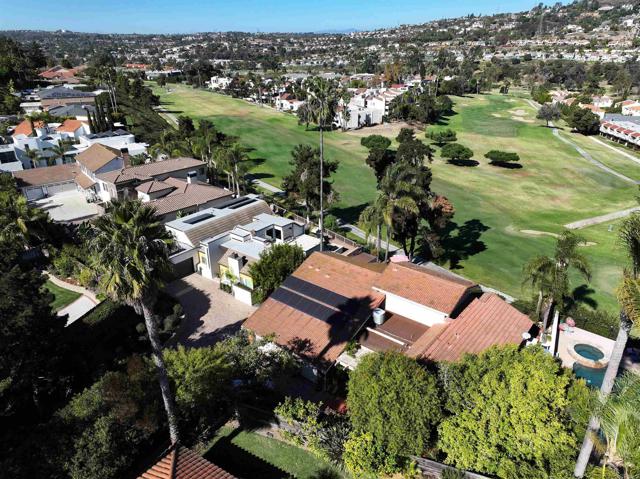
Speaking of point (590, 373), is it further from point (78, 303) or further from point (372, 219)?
point (78, 303)

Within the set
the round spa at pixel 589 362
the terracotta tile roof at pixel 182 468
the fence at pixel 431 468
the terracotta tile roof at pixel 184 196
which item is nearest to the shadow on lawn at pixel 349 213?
the terracotta tile roof at pixel 184 196

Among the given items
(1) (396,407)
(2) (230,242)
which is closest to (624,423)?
(1) (396,407)

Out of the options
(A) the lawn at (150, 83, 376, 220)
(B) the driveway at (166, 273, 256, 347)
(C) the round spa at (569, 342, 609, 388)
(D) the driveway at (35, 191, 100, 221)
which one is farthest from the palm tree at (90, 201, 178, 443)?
(A) the lawn at (150, 83, 376, 220)

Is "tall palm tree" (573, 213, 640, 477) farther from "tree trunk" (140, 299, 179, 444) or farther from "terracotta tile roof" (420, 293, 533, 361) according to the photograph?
"tree trunk" (140, 299, 179, 444)

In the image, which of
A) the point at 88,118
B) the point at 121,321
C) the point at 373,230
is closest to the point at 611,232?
the point at 373,230

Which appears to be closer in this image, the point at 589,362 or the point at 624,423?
the point at 624,423
